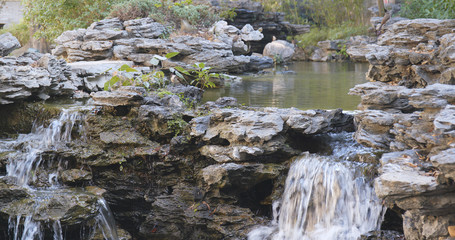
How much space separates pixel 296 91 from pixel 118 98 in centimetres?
495

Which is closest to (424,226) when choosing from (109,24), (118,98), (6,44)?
(118,98)

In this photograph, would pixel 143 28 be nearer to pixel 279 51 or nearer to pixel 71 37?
pixel 71 37

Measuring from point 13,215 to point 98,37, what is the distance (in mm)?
7877

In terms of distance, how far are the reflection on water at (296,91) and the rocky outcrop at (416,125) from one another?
5.83ft

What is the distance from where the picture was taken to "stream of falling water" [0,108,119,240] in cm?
544

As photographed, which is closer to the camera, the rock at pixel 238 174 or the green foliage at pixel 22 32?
the rock at pixel 238 174

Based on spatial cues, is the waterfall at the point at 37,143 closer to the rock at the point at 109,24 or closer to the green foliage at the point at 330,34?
the rock at the point at 109,24

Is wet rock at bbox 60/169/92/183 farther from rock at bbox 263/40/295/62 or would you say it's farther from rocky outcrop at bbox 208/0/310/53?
rocky outcrop at bbox 208/0/310/53

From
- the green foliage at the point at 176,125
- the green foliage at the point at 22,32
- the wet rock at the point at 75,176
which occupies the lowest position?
the wet rock at the point at 75,176

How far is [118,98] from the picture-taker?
22.4ft

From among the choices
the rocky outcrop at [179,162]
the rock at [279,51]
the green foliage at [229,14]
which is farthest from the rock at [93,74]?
the green foliage at [229,14]

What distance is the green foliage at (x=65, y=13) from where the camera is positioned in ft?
49.9

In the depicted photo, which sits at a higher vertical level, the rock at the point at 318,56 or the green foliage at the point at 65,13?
the green foliage at the point at 65,13

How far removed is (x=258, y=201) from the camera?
5.98 m
